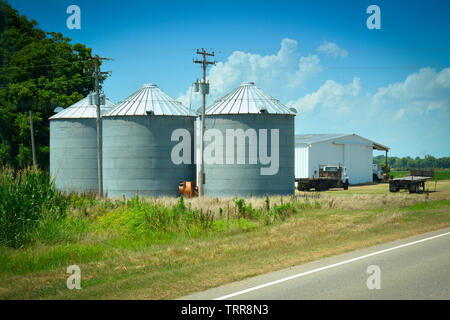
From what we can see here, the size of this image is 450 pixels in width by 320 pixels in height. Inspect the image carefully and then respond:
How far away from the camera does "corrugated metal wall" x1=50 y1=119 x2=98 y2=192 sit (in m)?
35.6

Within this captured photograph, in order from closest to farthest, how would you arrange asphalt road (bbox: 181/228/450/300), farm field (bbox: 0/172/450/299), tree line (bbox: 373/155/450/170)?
1. asphalt road (bbox: 181/228/450/300)
2. farm field (bbox: 0/172/450/299)
3. tree line (bbox: 373/155/450/170)

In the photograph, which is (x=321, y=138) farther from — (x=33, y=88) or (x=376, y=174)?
(x=33, y=88)

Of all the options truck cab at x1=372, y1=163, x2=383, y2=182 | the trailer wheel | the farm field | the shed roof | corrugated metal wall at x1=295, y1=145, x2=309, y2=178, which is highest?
the shed roof

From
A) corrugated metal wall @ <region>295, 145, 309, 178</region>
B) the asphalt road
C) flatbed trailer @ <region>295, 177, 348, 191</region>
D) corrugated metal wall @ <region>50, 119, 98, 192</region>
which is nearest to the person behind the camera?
the asphalt road

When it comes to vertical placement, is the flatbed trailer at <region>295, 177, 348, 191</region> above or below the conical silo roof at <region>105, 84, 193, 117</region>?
below

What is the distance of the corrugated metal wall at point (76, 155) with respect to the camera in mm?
35625

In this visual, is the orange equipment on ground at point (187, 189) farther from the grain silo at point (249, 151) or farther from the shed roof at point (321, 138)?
the shed roof at point (321, 138)

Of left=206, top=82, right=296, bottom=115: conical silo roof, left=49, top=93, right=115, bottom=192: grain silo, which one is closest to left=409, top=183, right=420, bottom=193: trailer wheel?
left=206, top=82, right=296, bottom=115: conical silo roof

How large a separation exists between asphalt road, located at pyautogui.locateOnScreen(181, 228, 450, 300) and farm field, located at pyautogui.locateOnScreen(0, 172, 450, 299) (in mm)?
623

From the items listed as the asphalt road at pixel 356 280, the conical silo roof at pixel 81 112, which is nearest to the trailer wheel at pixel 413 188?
the conical silo roof at pixel 81 112

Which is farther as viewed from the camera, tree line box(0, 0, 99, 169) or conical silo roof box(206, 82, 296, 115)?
tree line box(0, 0, 99, 169)

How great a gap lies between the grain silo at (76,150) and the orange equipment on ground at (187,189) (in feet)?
23.7

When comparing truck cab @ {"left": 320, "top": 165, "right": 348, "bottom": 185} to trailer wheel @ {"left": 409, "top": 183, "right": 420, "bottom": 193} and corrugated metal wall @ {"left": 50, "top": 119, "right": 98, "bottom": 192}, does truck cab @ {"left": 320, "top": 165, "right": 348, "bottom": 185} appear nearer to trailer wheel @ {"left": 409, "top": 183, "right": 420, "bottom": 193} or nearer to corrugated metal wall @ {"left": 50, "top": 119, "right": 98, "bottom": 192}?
trailer wheel @ {"left": 409, "top": 183, "right": 420, "bottom": 193}
